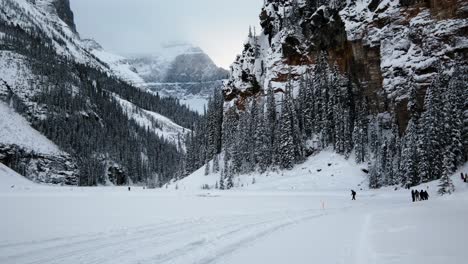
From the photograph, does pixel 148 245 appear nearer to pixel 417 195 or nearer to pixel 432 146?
pixel 417 195

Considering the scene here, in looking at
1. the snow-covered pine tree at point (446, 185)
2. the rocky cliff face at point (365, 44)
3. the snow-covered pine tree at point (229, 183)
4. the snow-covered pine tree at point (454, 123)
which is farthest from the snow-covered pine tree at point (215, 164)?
the snow-covered pine tree at point (446, 185)

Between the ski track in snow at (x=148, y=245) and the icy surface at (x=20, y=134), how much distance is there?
113538 millimetres

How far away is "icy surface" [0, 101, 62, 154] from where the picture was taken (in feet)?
368

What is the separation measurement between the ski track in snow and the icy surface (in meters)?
114

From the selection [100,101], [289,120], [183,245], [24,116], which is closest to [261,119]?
[289,120]

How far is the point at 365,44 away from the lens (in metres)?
72.9

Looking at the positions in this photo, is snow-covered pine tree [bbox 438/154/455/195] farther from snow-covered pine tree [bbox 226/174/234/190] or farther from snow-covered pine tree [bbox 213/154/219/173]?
snow-covered pine tree [bbox 213/154/219/173]

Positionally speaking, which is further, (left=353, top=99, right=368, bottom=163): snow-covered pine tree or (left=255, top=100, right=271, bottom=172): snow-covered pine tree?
(left=255, top=100, right=271, bottom=172): snow-covered pine tree

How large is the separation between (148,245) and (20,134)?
122696 millimetres

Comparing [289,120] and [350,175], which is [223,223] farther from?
[289,120]

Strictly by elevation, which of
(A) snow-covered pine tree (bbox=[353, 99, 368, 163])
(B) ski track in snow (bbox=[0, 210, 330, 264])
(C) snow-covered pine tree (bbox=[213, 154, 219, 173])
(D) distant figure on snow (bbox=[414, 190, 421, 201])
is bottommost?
(D) distant figure on snow (bbox=[414, 190, 421, 201])

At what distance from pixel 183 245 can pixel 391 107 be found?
63715 mm

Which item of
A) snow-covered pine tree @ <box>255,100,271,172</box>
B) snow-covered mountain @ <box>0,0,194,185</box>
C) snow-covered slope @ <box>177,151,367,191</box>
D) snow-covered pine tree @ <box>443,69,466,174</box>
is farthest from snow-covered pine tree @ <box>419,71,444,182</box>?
snow-covered mountain @ <box>0,0,194,185</box>

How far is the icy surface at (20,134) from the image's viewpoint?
112062 mm
